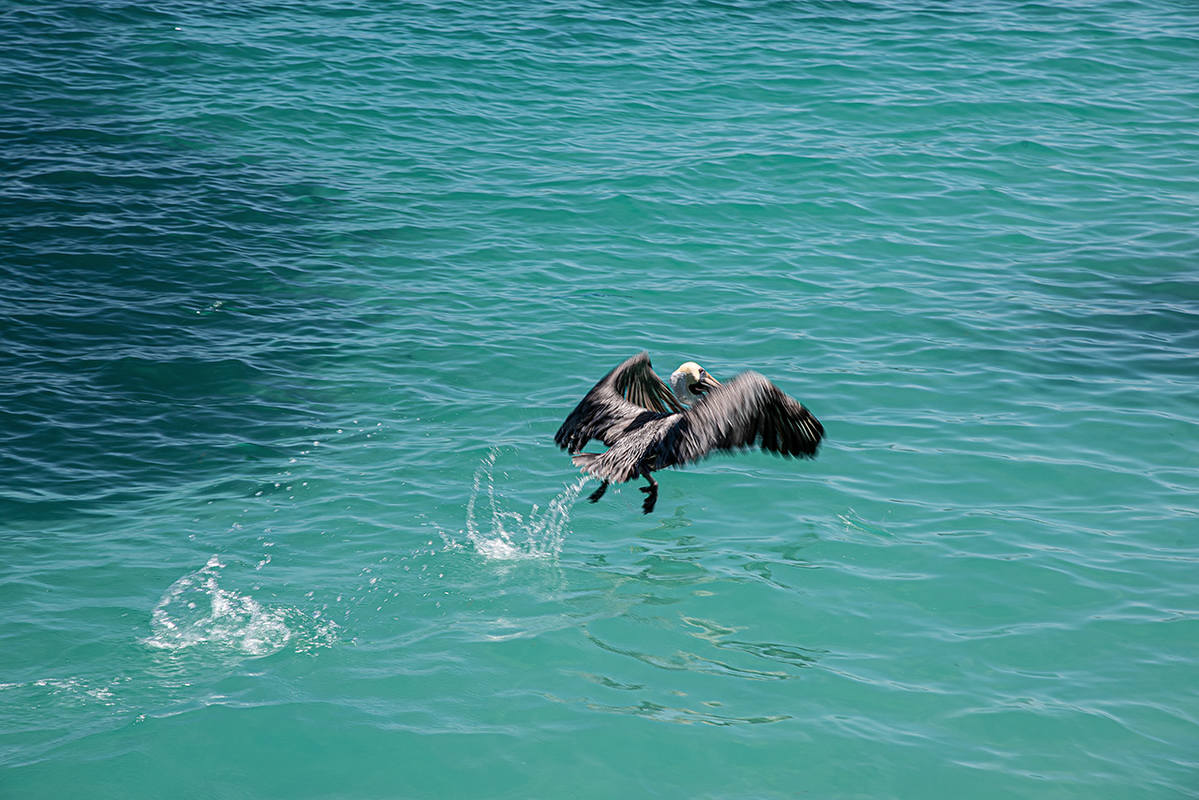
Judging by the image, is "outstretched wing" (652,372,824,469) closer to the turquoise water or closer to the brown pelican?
the brown pelican

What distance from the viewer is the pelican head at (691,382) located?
29.8ft

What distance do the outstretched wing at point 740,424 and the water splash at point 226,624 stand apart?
113 inches

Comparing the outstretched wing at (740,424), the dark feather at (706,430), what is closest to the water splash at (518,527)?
the dark feather at (706,430)

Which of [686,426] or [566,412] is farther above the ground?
[686,426]

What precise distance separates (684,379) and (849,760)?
337 cm

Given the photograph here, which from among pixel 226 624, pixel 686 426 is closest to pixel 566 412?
pixel 686 426

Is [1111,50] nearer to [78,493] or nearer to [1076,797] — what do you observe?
[1076,797]

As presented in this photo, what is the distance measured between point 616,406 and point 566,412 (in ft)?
6.02

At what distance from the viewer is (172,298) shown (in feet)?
42.8

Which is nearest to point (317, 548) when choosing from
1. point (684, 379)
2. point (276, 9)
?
point (684, 379)

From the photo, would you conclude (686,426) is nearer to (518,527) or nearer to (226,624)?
(518,527)

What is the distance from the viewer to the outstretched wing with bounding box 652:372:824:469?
8.17m

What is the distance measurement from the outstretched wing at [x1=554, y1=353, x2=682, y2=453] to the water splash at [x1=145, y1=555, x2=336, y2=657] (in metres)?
2.54

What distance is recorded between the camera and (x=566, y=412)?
1105 centimetres
